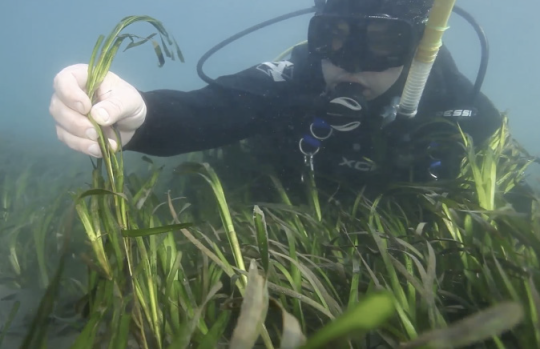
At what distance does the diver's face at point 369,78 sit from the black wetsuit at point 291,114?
0.05 meters

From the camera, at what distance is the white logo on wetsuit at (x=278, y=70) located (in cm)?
293

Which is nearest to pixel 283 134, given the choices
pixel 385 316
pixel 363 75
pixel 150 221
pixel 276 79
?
pixel 276 79

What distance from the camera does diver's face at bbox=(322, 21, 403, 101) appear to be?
2.55 metres

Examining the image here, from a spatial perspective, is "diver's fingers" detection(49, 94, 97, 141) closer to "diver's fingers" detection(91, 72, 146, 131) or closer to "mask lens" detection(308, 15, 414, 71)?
"diver's fingers" detection(91, 72, 146, 131)

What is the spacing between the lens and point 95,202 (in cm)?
109

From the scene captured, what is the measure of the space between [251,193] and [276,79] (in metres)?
0.99

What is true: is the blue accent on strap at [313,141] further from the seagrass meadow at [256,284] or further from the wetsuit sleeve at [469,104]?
the wetsuit sleeve at [469,104]

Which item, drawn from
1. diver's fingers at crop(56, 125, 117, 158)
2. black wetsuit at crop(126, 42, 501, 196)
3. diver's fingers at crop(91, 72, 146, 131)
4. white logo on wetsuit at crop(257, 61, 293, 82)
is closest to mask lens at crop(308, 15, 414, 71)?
black wetsuit at crop(126, 42, 501, 196)

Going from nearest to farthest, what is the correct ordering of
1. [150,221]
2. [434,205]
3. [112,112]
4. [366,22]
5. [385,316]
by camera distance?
[385,316] → [112,112] → [150,221] → [434,205] → [366,22]

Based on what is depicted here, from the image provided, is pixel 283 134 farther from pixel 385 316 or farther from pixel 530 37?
pixel 530 37

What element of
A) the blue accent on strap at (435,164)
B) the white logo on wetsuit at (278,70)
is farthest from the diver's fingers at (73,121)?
the blue accent on strap at (435,164)

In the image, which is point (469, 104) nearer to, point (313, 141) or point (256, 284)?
point (313, 141)

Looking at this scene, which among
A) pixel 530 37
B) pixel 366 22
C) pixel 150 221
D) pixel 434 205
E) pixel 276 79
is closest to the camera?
pixel 150 221

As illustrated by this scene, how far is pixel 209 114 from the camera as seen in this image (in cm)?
257
